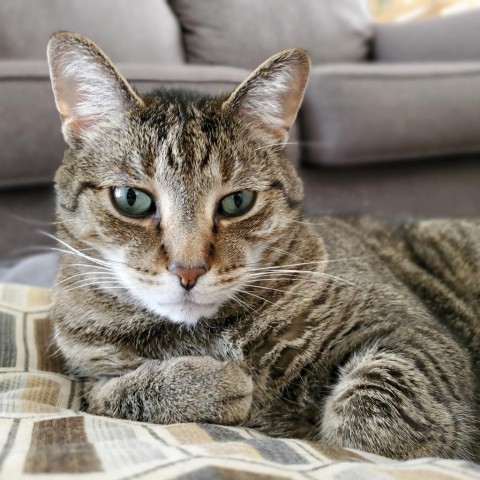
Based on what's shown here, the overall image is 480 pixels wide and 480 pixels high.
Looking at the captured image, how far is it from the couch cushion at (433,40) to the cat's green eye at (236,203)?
2220 millimetres

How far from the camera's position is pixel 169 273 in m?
0.89

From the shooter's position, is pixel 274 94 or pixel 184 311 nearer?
pixel 184 311

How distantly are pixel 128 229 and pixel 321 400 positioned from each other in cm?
46

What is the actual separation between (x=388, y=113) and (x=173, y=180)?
1.47m

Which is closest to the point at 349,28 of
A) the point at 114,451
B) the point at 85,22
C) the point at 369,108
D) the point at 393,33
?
the point at 393,33

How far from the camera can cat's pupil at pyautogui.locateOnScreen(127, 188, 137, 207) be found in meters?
0.96

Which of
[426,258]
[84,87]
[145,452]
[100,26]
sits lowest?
[145,452]

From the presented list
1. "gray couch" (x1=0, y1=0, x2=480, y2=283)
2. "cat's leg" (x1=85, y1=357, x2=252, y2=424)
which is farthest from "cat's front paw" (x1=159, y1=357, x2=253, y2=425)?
"gray couch" (x1=0, y1=0, x2=480, y2=283)

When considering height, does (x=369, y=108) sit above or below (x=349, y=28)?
below

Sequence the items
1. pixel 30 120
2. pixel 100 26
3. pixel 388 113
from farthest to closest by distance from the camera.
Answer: pixel 100 26 < pixel 388 113 < pixel 30 120

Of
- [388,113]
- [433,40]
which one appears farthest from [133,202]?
[433,40]

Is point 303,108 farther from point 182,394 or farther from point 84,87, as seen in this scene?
point 182,394

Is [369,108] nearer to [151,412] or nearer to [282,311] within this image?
[282,311]

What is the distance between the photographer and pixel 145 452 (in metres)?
0.66
